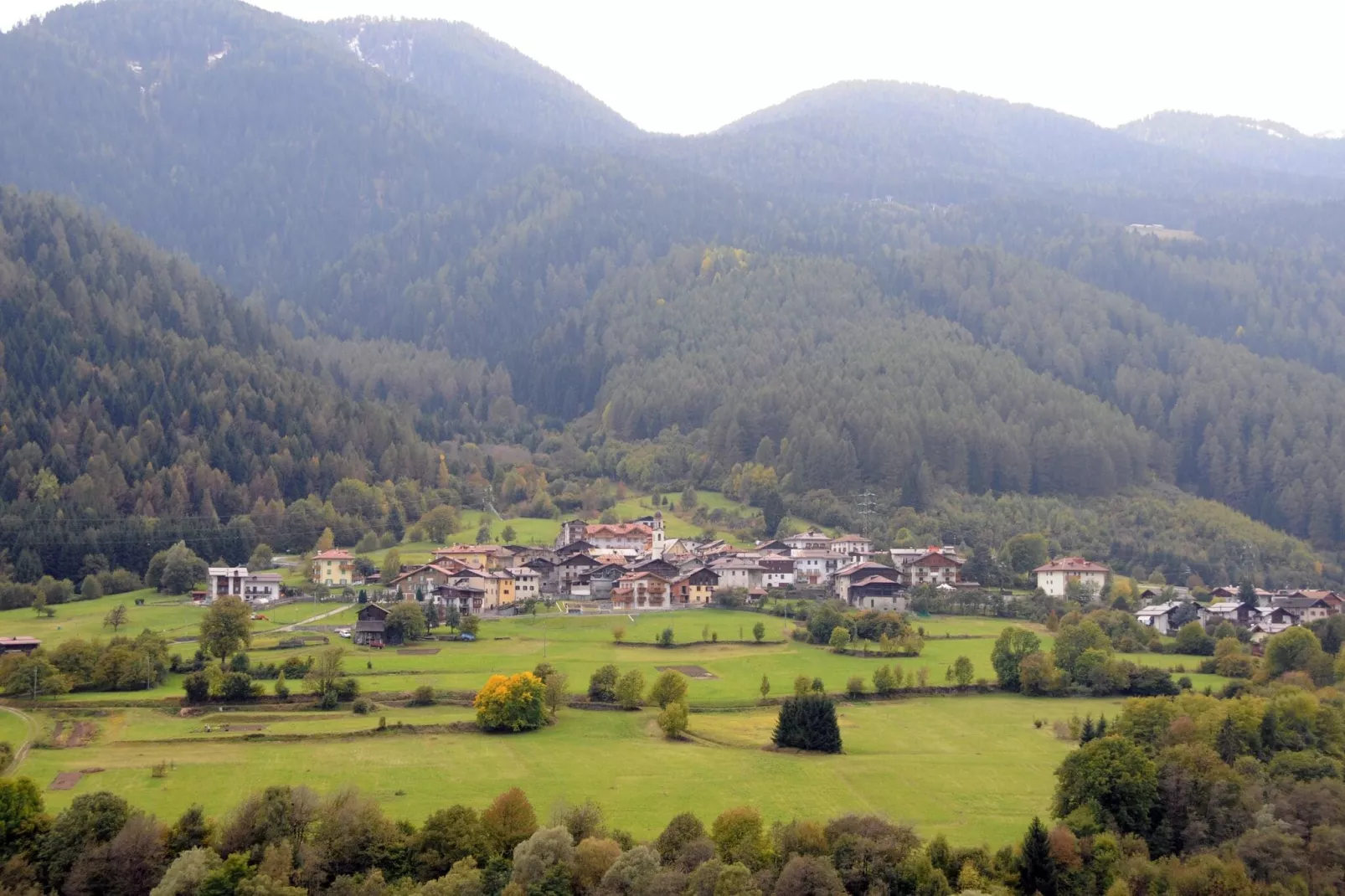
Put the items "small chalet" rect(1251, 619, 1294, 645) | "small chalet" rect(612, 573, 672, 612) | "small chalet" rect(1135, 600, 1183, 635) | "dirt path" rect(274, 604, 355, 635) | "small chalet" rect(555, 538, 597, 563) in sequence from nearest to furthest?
"dirt path" rect(274, 604, 355, 635), "small chalet" rect(1251, 619, 1294, 645), "small chalet" rect(1135, 600, 1183, 635), "small chalet" rect(612, 573, 672, 612), "small chalet" rect(555, 538, 597, 563)

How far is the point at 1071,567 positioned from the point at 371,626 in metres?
45.3

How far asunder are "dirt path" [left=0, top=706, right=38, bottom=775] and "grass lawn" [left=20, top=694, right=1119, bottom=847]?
0.32 m

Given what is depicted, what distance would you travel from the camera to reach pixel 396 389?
16238cm

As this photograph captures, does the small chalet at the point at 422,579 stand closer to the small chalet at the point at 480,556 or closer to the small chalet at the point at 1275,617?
the small chalet at the point at 480,556

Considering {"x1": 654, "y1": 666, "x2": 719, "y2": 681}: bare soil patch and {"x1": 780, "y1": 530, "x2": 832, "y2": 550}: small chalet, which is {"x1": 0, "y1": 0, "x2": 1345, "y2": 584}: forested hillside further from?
{"x1": 654, "y1": 666, "x2": 719, "y2": 681}: bare soil patch

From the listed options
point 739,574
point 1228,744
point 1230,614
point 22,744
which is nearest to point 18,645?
point 22,744

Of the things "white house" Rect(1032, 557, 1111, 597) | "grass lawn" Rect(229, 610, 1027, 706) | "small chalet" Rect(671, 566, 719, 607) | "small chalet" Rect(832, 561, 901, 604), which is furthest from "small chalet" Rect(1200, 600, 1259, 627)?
"small chalet" Rect(671, 566, 719, 607)

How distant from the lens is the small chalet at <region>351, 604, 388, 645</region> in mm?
64750

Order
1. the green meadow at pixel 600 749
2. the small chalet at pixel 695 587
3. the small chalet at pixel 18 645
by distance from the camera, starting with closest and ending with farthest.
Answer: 1. the green meadow at pixel 600 749
2. the small chalet at pixel 18 645
3. the small chalet at pixel 695 587

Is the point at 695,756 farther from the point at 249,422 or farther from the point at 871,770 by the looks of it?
the point at 249,422

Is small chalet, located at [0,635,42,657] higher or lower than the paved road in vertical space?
higher

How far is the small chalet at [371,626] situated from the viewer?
64750 mm

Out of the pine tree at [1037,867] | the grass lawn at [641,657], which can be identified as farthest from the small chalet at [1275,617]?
the pine tree at [1037,867]

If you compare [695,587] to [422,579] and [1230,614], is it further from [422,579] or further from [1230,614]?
[1230,614]
